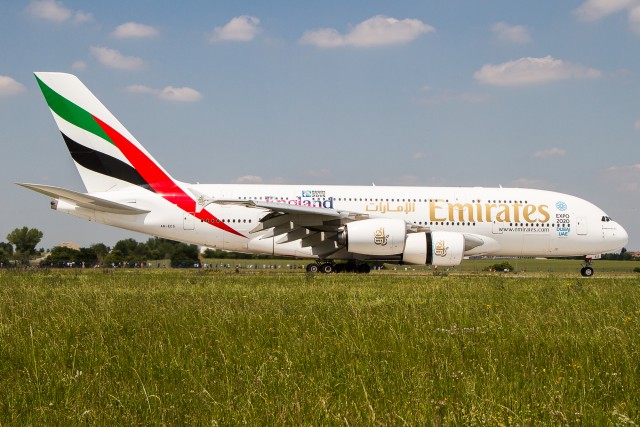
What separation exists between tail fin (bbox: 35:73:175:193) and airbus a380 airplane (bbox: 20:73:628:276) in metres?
0.04

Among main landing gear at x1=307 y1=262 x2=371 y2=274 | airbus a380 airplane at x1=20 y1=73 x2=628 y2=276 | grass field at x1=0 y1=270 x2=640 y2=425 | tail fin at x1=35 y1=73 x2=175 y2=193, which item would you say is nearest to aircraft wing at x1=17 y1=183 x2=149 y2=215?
airbus a380 airplane at x1=20 y1=73 x2=628 y2=276

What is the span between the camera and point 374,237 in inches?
894

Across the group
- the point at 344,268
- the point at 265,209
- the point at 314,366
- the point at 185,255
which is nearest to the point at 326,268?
the point at 344,268

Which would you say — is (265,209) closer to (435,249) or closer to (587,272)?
(435,249)

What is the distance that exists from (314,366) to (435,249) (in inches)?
705

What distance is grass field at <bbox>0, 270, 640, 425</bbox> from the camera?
389cm

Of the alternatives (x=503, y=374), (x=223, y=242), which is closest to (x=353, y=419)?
(x=503, y=374)

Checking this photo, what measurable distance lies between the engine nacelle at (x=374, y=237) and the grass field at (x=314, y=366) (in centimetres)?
1339

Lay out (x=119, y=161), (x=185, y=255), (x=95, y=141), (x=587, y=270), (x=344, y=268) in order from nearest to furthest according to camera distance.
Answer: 1. (x=95, y=141)
2. (x=119, y=161)
3. (x=344, y=268)
4. (x=587, y=270)
5. (x=185, y=255)

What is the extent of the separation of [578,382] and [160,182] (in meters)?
22.5

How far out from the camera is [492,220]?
26.2m

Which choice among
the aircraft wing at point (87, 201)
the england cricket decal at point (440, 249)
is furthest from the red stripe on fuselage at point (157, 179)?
the england cricket decal at point (440, 249)

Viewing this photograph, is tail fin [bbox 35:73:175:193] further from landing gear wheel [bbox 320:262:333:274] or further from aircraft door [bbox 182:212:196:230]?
landing gear wheel [bbox 320:262:333:274]

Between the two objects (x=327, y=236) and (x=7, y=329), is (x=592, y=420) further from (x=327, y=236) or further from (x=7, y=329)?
(x=327, y=236)
